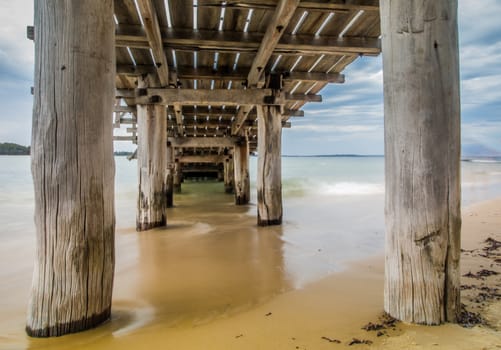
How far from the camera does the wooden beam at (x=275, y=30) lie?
3.47 meters

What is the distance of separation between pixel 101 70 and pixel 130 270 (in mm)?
2361

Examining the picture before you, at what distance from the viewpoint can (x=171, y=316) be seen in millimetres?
2377

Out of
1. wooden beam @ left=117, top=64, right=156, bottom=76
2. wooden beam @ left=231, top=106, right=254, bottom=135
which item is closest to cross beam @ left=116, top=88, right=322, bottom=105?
wooden beam @ left=117, top=64, right=156, bottom=76

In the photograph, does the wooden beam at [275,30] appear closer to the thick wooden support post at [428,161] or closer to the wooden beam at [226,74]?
the wooden beam at [226,74]

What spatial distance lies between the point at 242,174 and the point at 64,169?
873 cm

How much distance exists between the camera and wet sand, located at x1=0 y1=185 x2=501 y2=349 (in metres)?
1.92

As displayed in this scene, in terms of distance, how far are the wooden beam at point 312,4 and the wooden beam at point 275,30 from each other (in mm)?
206

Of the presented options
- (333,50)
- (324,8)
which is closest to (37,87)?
(324,8)

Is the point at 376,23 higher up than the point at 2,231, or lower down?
higher up

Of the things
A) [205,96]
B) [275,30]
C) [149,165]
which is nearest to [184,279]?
[275,30]

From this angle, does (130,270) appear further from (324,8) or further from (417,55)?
(324,8)

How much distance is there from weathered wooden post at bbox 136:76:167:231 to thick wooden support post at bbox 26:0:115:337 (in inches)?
155

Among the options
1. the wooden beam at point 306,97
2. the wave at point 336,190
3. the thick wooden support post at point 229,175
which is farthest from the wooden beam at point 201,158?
the wooden beam at point 306,97

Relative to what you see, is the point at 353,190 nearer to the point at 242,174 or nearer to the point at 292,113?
the point at 242,174
